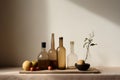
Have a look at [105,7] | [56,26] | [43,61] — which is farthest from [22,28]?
[105,7]

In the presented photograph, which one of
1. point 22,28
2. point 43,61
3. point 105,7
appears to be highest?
point 105,7

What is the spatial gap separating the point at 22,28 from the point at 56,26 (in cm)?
33

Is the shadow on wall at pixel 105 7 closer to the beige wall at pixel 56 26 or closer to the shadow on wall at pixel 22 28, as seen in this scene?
the beige wall at pixel 56 26

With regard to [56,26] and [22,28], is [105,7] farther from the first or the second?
[22,28]

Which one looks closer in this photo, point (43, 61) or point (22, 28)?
point (43, 61)

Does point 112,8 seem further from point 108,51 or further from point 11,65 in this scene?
point 11,65

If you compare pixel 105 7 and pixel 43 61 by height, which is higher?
pixel 105 7

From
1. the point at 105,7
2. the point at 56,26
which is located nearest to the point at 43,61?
the point at 56,26

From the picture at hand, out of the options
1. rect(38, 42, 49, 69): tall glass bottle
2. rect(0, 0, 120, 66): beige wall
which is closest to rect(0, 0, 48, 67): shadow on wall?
rect(0, 0, 120, 66): beige wall

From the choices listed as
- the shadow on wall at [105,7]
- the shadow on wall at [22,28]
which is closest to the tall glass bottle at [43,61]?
the shadow on wall at [22,28]

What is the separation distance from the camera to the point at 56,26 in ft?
7.32

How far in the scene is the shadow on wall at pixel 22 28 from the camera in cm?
223

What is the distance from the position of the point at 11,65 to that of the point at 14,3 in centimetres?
60

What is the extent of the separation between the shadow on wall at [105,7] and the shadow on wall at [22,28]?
388 millimetres
